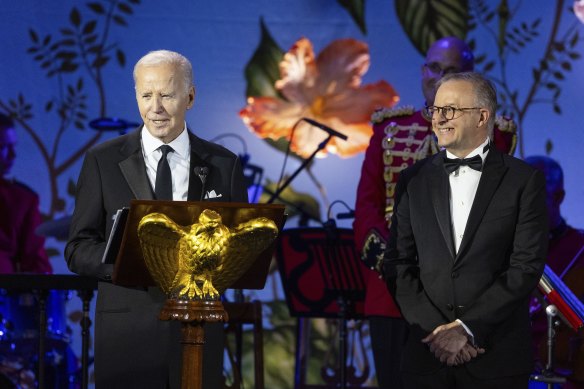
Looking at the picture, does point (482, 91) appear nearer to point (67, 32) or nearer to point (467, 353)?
point (467, 353)

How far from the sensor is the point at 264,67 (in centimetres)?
665

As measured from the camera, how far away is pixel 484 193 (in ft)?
10.1

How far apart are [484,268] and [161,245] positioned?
0.96 m

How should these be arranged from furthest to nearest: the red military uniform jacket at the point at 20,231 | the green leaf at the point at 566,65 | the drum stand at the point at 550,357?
the green leaf at the point at 566,65 → the red military uniform jacket at the point at 20,231 → the drum stand at the point at 550,357

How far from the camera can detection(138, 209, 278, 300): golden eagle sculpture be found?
257 centimetres

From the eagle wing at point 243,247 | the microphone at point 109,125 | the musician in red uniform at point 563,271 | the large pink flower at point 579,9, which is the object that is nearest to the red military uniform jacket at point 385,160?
the musician in red uniform at point 563,271

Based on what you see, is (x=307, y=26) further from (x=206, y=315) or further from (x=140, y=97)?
(x=206, y=315)

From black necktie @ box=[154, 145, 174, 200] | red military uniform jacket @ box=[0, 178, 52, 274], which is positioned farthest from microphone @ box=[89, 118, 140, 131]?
black necktie @ box=[154, 145, 174, 200]

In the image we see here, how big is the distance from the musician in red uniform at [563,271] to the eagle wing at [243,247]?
2.16 metres

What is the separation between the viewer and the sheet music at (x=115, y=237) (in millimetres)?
2607

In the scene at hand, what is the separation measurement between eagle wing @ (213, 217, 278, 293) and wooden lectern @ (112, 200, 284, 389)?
1 cm

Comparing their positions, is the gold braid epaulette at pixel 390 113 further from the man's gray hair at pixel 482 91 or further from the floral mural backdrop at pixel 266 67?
the floral mural backdrop at pixel 266 67

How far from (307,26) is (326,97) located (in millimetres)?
460

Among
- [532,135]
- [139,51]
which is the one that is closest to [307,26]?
[139,51]
